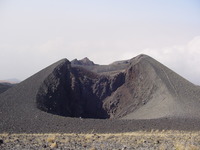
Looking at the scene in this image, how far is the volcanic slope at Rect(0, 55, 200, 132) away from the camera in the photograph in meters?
37.7

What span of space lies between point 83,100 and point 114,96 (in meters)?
6.74

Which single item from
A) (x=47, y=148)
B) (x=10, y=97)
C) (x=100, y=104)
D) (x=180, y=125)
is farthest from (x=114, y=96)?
(x=47, y=148)

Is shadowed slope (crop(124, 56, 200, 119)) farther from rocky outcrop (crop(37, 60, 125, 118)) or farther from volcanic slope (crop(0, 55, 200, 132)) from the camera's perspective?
rocky outcrop (crop(37, 60, 125, 118))

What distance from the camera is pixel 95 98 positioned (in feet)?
229

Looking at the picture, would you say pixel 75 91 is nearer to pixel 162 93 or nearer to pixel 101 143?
pixel 162 93

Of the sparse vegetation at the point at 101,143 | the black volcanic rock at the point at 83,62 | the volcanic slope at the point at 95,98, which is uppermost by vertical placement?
the black volcanic rock at the point at 83,62

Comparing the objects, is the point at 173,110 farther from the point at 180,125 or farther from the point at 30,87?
the point at 30,87

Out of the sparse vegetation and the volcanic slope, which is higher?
the volcanic slope

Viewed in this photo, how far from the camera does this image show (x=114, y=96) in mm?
67938

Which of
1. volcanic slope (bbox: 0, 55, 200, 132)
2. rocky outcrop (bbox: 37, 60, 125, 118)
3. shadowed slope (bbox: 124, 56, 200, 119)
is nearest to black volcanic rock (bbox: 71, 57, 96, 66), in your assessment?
rocky outcrop (bbox: 37, 60, 125, 118)

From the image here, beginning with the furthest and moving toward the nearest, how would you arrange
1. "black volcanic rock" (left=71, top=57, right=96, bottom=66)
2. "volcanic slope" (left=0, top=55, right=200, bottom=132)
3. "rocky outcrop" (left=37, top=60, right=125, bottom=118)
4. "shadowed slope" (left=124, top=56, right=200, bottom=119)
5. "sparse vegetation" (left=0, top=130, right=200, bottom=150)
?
"black volcanic rock" (left=71, top=57, right=96, bottom=66)
"rocky outcrop" (left=37, top=60, right=125, bottom=118)
"shadowed slope" (left=124, top=56, right=200, bottom=119)
"volcanic slope" (left=0, top=55, right=200, bottom=132)
"sparse vegetation" (left=0, top=130, right=200, bottom=150)

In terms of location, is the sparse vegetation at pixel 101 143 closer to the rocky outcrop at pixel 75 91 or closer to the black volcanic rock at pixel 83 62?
the rocky outcrop at pixel 75 91

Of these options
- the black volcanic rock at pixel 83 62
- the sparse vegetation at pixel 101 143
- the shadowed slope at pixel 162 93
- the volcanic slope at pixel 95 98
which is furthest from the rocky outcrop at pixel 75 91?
the black volcanic rock at pixel 83 62

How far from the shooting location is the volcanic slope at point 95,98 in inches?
1484
